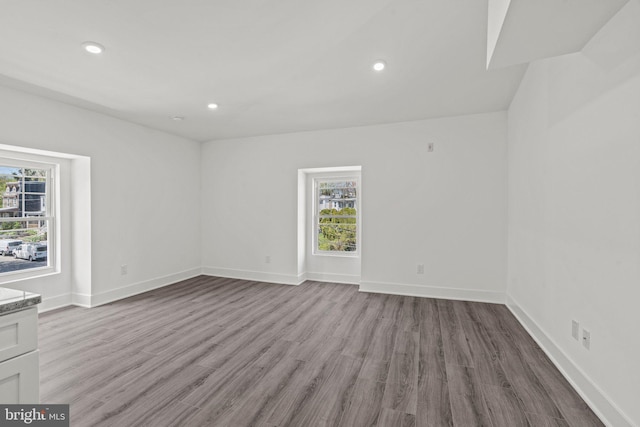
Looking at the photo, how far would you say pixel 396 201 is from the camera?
435 cm

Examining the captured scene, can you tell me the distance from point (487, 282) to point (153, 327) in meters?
4.15

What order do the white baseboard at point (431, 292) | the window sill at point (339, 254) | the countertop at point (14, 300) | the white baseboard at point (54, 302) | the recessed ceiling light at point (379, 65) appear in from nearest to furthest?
the countertop at point (14, 300)
the recessed ceiling light at point (379, 65)
the white baseboard at point (54, 302)
the white baseboard at point (431, 292)
the window sill at point (339, 254)

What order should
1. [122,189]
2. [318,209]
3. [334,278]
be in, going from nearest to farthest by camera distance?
[122,189], [334,278], [318,209]

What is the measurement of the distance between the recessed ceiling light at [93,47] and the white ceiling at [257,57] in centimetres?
6

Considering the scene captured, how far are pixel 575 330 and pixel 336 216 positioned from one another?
11.7 feet

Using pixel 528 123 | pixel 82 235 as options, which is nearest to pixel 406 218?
pixel 528 123

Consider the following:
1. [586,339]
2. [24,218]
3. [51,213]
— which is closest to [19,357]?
[586,339]

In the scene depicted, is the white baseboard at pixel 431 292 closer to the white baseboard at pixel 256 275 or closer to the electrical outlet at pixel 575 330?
the white baseboard at pixel 256 275

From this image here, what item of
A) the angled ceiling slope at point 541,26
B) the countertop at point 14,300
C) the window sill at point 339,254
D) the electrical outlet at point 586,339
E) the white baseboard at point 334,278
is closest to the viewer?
the countertop at point 14,300

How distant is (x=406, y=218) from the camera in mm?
4297

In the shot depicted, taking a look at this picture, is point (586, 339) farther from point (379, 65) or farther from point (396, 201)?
point (396, 201)

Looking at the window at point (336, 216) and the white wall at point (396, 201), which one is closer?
the white wall at point (396, 201)

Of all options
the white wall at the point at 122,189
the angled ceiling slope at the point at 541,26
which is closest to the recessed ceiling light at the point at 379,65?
the angled ceiling slope at the point at 541,26

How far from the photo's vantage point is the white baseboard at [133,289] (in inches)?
149
